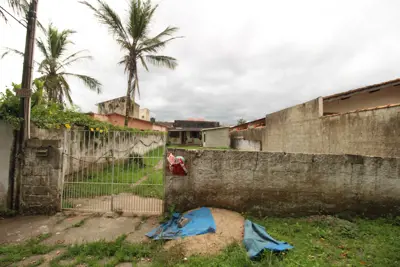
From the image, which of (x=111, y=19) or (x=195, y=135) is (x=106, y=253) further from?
(x=195, y=135)

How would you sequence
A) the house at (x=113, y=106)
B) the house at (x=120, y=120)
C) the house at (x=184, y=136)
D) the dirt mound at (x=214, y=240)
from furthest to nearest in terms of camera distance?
the house at (x=184, y=136) < the house at (x=113, y=106) < the house at (x=120, y=120) < the dirt mound at (x=214, y=240)

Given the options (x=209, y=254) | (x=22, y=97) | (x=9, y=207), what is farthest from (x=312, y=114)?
(x=9, y=207)

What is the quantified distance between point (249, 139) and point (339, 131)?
9.96 meters

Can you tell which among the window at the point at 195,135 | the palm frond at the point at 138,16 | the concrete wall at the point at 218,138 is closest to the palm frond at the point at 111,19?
the palm frond at the point at 138,16

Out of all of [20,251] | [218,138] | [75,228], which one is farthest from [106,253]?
[218,138]

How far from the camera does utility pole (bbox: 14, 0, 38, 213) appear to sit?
429cm

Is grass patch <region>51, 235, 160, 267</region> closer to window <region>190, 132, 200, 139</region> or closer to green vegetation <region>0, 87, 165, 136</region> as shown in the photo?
green vegetation <region>0, 87, 165, 136</region>

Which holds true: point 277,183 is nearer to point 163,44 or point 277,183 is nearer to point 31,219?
point 31,219

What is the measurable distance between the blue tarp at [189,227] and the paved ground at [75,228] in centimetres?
29

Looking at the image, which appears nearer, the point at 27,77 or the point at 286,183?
the point at 286,183

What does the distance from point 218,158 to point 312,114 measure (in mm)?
5486

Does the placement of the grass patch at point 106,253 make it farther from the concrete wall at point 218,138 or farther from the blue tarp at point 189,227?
the concrete wall at point 218,138

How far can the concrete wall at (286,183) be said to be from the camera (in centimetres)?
397

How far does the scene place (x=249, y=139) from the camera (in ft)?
52.5
